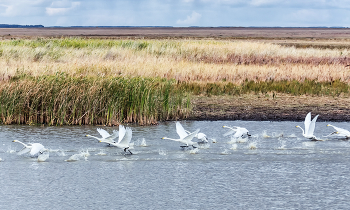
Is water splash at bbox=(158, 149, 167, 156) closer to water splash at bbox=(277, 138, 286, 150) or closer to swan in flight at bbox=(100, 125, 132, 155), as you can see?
swan in flight at bbox=(100, 125, 132, 155)

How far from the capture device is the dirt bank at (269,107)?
17625mm

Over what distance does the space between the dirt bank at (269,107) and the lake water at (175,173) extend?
291 centimetres

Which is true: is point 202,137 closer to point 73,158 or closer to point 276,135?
point 276,135

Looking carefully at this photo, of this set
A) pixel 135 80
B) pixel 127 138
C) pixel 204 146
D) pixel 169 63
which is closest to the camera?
pixel 127 138

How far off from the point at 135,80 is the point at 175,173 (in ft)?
22.2

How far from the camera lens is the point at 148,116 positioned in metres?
16.2

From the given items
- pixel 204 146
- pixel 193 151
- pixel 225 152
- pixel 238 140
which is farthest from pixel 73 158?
pixel 238 140

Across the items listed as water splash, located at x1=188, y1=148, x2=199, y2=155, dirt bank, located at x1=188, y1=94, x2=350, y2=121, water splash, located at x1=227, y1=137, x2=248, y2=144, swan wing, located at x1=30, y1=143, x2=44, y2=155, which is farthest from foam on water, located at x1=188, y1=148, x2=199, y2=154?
dirt bank, located at x1=188, y1=94, x2=350, y2=121

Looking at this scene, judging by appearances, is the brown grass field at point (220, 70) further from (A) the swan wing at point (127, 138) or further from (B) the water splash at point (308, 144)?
(A) the swan wing at point (127, 138)

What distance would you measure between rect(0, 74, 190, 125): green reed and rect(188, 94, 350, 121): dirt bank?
223cm

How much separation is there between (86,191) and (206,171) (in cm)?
261

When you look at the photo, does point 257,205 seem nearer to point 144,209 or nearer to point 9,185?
point 144,209

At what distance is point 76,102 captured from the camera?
1571cm

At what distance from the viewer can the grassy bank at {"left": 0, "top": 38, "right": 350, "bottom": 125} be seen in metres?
15.9
